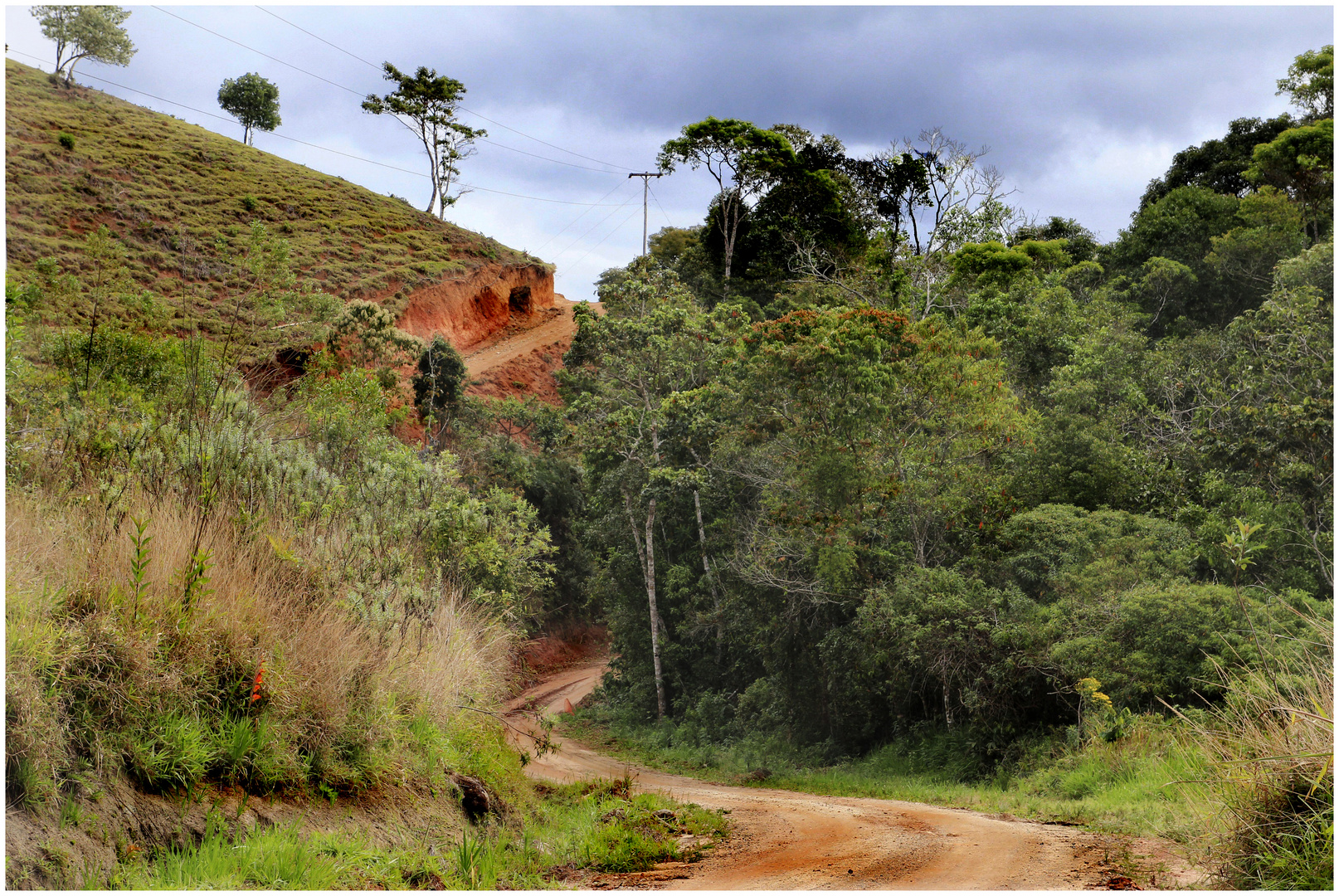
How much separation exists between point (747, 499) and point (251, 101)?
53.1m

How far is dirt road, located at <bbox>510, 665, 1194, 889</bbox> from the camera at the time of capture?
5645 mm

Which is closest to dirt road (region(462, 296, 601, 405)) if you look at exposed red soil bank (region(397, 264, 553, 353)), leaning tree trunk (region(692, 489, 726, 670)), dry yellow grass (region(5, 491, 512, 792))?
exposed red soil bank (region(397, 264, 553, 353))

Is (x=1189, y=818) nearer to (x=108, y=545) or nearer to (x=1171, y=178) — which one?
(x=108, y=545)

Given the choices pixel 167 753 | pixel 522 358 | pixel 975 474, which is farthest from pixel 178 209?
pixel 167 753

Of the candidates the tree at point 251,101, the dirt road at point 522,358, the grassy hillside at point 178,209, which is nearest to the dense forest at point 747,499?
the grassy hillside at point 178,209

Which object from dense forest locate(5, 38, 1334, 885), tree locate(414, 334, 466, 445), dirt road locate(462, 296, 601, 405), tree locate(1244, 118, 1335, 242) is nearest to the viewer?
dense forest locate(5, 38, 1334, 885)

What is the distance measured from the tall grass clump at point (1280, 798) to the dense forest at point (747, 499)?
0.04m

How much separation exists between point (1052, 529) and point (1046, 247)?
19067 mm

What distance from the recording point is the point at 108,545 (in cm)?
496

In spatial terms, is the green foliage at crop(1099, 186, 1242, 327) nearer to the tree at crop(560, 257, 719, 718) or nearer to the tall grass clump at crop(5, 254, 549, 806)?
the tree at crop(560, 257, 719, 718)

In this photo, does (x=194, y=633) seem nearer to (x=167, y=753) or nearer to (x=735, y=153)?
(x=167, y=753)

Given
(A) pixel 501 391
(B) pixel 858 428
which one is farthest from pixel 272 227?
(B) pixel 858 428

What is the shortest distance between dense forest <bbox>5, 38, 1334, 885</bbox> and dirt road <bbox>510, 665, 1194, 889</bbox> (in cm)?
157

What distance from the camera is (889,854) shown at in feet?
22.1
